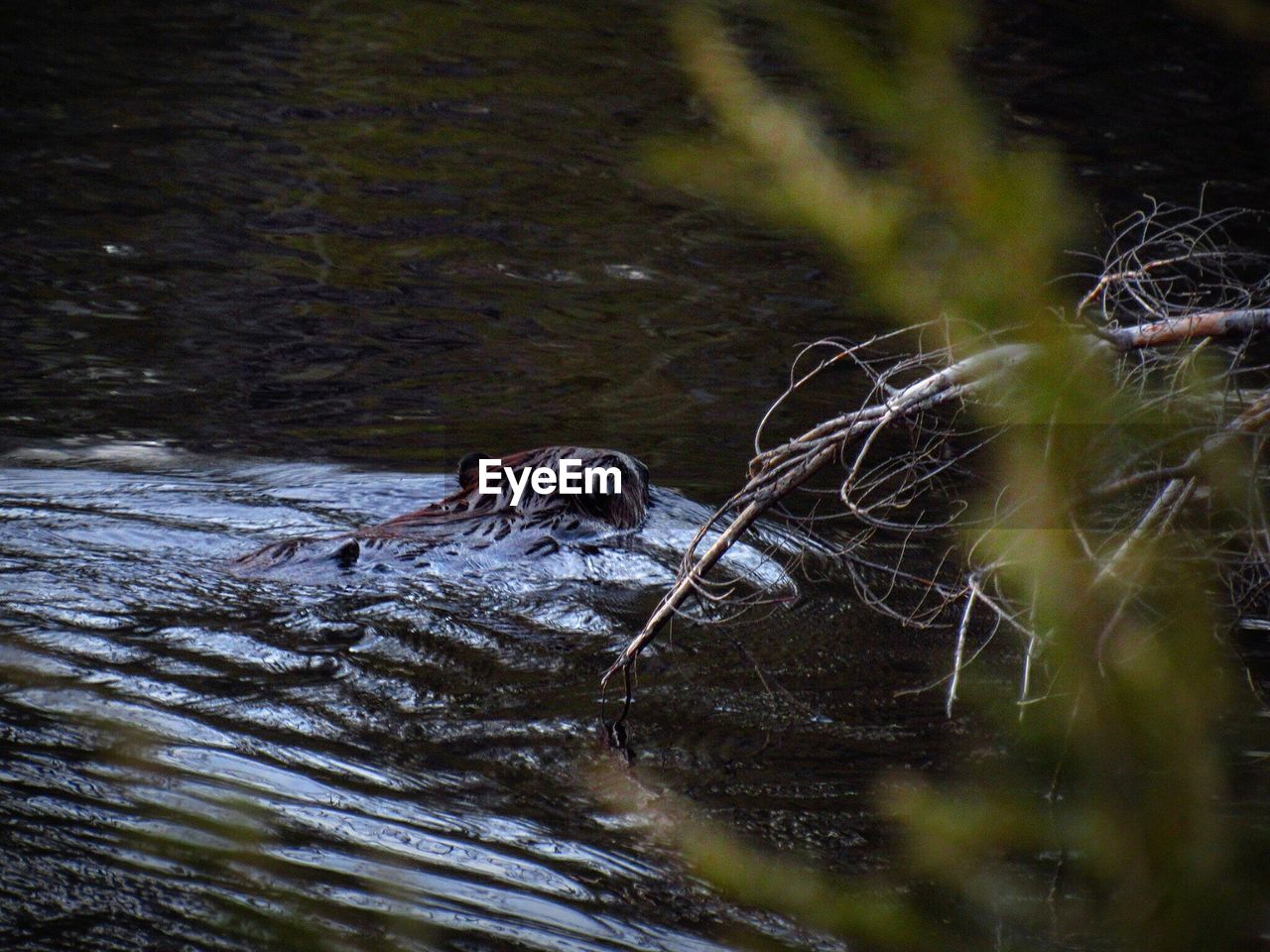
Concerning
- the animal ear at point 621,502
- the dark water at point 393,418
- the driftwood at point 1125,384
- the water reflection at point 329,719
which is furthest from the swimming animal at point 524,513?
the driftwood at point 1125,384

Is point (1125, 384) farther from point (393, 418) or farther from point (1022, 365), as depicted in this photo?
point (393, 418)

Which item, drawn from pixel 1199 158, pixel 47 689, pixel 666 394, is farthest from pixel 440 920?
pixel 1199 158

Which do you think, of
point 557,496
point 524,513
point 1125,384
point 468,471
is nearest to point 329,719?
point 524,513

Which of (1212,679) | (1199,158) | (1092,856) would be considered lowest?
(1092,856)

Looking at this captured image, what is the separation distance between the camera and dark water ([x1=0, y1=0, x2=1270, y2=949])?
3635 mm

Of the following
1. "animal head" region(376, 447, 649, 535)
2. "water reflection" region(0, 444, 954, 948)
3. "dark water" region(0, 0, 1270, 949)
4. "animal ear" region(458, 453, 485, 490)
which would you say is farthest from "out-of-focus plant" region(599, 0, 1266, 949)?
"animal ear" region(458, 453, 485, 490)

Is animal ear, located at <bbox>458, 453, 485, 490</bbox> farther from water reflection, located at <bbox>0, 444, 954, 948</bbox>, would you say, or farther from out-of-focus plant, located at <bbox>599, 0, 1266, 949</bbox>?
out-of-focus plant, located at <bbox>599, 0, 1266, 949</bbox>

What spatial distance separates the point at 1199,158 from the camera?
13.8 metres

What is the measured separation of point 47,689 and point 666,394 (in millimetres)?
4911

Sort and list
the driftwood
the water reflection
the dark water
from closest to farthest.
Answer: the driftwood
the water reflection
the dark water

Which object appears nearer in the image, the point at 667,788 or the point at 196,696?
the point at 667,788

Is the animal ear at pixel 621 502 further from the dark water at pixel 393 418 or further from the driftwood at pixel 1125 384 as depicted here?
the driftwood at pixel 1125 384

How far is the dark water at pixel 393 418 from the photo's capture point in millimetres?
3635

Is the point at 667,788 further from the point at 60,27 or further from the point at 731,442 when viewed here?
the point at 60,27
